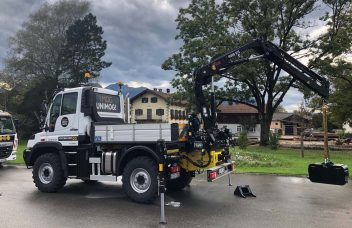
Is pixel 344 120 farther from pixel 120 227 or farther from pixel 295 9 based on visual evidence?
pixel 120 227

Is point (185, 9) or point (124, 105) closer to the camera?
point (124, 105)

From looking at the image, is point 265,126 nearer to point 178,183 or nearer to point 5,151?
point 5,151

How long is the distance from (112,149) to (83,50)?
47.6 metres

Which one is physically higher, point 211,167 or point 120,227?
point 211,167

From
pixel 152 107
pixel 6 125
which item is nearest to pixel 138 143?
pixel 6 125

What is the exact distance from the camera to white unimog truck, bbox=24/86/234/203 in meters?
9.83

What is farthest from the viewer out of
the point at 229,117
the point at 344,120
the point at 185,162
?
the point at 229,117

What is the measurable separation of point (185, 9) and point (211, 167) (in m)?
32.6

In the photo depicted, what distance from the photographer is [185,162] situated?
10.4m

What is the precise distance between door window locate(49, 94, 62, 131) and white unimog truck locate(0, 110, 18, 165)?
7.69 metres

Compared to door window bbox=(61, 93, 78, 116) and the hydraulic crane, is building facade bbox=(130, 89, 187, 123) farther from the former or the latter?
the hydraulic crane

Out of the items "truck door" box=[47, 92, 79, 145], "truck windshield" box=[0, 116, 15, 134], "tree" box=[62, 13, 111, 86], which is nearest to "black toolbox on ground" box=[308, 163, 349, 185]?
"truck door" box=[47, 92, 79, 145]

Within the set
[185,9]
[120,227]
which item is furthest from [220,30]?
[120,227]

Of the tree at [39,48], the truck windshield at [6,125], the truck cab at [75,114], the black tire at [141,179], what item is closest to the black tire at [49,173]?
the truck cab at [75,114]
